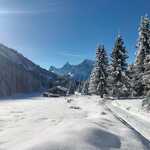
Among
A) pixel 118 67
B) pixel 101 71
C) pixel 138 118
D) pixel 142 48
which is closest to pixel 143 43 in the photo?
pixel 142 48

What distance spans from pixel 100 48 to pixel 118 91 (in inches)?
486

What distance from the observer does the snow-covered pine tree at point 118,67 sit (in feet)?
150

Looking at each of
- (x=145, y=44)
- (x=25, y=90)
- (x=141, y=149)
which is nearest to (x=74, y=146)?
(x=141, y=149)

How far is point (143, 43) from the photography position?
134 feet

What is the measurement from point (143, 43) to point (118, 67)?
7.20 m

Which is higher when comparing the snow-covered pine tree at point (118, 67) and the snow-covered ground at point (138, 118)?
the snow-covered pine tree at point (118, 67)

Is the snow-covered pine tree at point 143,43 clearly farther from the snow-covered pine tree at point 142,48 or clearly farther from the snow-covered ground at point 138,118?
the snow-covered ground at point 138,118

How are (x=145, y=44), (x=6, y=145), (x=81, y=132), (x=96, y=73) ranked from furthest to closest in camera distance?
(x=96, y=73), (x=145, y=44), (x=81, y=132), (x=6, y=145)

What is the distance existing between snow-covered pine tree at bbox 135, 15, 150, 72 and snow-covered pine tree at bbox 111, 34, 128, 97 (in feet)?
16.9

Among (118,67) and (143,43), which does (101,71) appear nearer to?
(118,67)

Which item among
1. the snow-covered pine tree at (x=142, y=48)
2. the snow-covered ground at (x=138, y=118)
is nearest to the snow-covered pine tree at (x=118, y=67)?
the snow-covered pine tree at (x=142, y=48)

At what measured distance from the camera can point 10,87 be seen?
108m

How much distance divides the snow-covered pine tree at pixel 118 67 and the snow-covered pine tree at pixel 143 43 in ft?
16.9

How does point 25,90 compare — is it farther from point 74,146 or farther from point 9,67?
point 74,146
